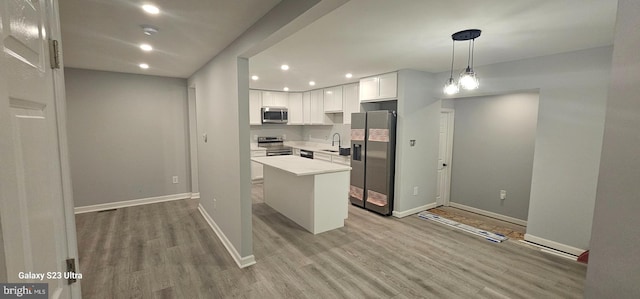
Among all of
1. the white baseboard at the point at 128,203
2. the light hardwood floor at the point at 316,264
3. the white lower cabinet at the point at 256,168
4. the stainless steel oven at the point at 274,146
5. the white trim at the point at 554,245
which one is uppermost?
the stainless steel oven at the point at 274,146

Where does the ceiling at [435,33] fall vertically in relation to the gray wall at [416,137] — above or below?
above

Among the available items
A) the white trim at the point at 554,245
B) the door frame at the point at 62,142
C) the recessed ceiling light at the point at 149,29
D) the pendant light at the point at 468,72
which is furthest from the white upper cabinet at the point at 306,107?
the door frame at the point at 62,142

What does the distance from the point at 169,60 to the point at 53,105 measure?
287 centimetres

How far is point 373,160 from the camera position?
437 cm

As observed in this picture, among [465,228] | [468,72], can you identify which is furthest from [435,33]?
[465,228]

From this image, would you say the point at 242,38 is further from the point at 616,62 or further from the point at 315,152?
the point at 315,152

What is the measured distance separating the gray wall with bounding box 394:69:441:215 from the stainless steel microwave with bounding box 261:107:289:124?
3.30 metres

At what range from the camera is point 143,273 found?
255cm

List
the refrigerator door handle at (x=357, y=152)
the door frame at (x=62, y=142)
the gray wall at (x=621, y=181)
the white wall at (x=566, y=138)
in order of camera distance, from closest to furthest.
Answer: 1. the gray wall at (x=621, y=181)
2. the door frame at (x=62, y=142)
3. the white wall at (x=566, y=138)
4. the refrigerator door handle at (x=357, y=152)

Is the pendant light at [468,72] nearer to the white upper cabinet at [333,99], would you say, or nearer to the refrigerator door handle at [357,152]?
the refrigerator door handle at [357,152]

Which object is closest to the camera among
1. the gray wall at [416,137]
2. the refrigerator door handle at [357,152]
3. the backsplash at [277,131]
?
the gray wall at [416,137]

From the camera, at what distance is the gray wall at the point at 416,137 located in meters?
4.07

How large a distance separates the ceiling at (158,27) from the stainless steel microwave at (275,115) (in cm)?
282

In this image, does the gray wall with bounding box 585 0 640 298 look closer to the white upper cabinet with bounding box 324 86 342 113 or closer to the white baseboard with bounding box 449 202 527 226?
the white baseboard with bounding box 449 202 527 226
